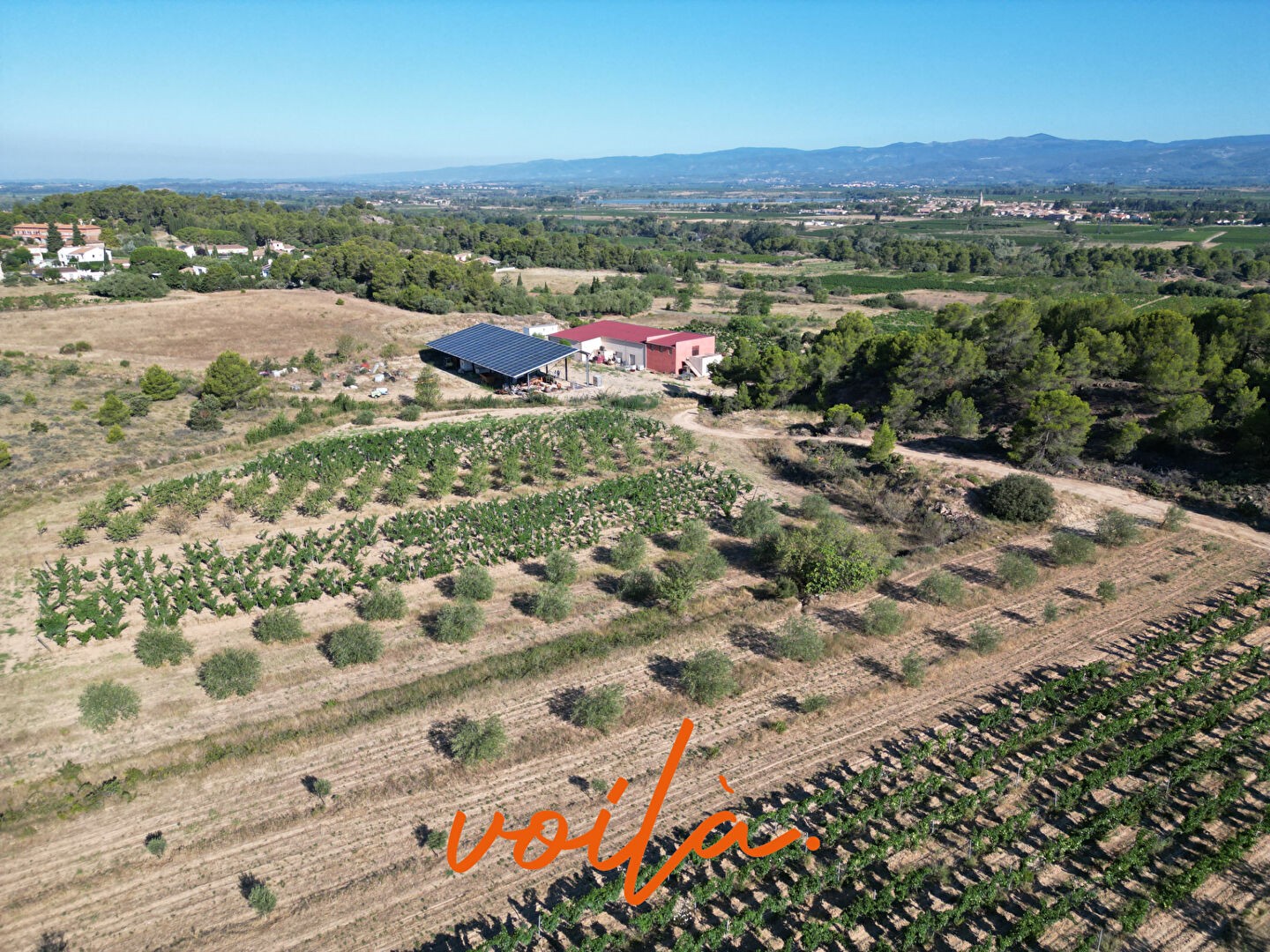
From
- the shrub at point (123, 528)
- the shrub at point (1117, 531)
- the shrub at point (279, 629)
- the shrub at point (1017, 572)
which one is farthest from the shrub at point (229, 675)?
the shrub at point (1117, 531)

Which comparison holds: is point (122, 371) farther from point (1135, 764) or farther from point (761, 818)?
point (1135, 764)

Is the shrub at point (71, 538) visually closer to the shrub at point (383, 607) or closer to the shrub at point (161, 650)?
the shrub at point (161, 650)

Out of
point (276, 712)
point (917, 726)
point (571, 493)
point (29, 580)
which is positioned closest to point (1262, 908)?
point (917, 726)

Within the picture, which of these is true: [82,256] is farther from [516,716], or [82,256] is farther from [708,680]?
[708,680]

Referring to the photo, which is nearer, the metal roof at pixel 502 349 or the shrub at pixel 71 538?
the shrub at pixel 71 538

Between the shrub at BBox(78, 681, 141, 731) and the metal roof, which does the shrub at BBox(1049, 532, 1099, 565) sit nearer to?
the shrub at BBox(78, 681, 141, 731)

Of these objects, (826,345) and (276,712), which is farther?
(826,345)

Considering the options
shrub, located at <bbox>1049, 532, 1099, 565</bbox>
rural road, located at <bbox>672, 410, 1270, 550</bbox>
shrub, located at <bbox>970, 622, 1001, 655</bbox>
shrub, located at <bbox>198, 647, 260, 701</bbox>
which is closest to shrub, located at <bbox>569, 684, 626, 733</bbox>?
shrub, located at <bbox>198, 647, 260, 701</bbox>
